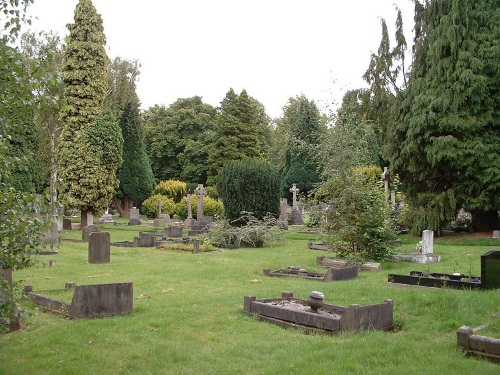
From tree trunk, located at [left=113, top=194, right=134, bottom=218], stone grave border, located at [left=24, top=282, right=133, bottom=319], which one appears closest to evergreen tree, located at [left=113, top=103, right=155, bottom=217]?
tree trunk, located at [left=113, top=194, right=134, bottom=218]

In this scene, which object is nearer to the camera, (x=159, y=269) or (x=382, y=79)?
(x=159, y=269)

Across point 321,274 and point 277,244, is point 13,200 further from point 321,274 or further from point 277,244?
point 277,244

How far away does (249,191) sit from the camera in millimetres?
24062

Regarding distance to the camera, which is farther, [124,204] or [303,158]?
[303,158]

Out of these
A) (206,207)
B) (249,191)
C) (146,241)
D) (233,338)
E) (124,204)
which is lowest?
(233,338)

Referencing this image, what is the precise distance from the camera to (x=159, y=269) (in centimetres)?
1503

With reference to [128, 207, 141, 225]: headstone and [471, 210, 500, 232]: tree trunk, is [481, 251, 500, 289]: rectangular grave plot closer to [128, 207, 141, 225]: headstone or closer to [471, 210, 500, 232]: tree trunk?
[471, 210, 500, 232]: tree trunk

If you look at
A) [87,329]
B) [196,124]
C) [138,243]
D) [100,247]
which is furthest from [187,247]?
[196,124]

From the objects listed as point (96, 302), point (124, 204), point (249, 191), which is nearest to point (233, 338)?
point (96, 302)

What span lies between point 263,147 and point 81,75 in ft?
129

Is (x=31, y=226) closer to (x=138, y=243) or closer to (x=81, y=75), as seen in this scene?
(x=138, y=243)

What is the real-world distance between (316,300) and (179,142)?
5460 cm

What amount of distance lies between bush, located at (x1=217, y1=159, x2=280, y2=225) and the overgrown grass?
1098 centimetres

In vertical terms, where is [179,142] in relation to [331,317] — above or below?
above
